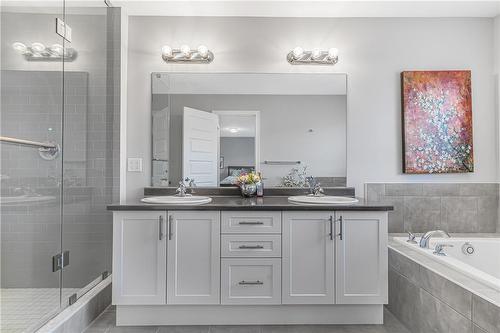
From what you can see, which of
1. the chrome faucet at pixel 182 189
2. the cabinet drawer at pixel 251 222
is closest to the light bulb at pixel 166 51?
the chrome faucet at pixel 182 189

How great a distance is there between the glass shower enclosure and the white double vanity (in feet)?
1.54

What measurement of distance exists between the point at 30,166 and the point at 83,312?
3.36ft

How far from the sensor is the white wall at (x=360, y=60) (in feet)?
8.83

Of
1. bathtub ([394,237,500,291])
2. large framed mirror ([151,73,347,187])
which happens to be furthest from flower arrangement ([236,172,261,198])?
bathtub ([394,237,500,291])

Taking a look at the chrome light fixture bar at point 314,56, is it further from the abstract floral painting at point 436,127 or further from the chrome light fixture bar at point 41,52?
the chrome light fixture bar at point 41,52

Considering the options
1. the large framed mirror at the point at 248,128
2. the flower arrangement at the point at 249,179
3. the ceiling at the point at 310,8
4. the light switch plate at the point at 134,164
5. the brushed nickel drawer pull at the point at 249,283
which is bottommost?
the brushed nickel drawer pull at the point at 249,283

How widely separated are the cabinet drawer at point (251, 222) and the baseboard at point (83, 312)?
106cm

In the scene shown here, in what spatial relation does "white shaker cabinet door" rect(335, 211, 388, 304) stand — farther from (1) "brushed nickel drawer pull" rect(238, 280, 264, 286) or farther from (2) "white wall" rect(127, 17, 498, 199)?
(2) "white wall" rect(127, 17, 498, 199)

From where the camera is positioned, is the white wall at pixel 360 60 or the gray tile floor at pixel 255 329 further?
the white wall at pixel 360 60

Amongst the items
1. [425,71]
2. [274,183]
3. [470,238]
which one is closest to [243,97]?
[274,183]

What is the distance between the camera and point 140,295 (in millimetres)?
2006

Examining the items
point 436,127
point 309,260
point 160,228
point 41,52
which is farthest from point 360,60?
point 41,52

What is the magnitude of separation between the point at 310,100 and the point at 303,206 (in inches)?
43.0

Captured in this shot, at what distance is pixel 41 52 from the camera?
2.03 metres
